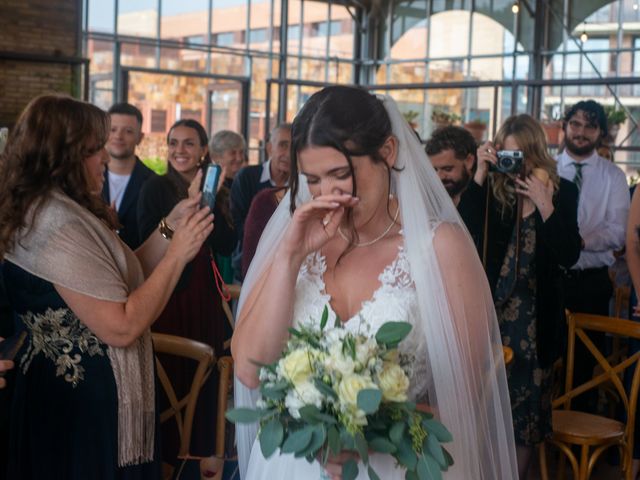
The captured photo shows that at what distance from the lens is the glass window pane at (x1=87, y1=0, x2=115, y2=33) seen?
1411 centimetres

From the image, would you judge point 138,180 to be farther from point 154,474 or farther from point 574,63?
point 574,63

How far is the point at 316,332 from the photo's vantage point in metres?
2.07

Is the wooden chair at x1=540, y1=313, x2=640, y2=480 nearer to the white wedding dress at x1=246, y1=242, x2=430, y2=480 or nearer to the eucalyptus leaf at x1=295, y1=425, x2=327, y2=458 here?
the white wedding dress at x1=246, y1=242, x2=430, y2=480

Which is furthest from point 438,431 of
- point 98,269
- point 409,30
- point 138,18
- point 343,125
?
point 409,30

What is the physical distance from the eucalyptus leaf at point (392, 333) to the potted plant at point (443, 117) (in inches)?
551

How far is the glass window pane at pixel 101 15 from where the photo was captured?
46.3 feet

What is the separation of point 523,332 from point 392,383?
2.08 m

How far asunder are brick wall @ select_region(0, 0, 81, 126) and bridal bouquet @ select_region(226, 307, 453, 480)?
10136 mm

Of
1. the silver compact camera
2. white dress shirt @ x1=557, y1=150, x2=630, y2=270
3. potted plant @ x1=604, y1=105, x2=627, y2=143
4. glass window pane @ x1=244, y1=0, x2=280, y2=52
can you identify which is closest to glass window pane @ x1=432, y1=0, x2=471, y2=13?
glass window pane @ x1=244, y1=0, x2=280, y2=52

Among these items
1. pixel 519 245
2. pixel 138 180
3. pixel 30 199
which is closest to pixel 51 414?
pixel 30 199

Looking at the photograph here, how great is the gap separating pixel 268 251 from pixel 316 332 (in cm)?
62

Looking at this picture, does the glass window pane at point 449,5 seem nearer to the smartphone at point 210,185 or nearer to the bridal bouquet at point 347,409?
the smartphone at point 210,185

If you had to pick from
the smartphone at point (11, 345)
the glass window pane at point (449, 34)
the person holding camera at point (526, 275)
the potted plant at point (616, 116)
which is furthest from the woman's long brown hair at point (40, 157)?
the glass window pane at point (449, 34)

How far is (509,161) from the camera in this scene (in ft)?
13.3
